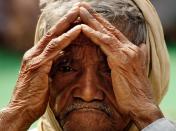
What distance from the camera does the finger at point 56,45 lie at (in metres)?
4.23

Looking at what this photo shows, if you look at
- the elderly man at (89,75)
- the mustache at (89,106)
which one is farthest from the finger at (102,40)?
the mustache at (89,106)

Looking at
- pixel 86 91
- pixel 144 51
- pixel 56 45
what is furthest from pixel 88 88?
pixel 144 51

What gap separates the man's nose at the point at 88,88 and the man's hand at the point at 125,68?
0.09 metres

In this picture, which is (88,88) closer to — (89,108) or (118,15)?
(89,108)

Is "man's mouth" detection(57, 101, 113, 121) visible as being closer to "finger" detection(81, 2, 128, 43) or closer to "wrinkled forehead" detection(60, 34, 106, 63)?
"wrinkled forehead" detection(60, 34, 106, 63)

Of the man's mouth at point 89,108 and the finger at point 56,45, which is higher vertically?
the finger at point 56,45

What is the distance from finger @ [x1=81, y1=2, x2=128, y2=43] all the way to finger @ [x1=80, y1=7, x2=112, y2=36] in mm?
20

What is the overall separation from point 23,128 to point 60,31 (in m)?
0.57

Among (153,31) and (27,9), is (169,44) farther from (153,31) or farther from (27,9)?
(153,31)

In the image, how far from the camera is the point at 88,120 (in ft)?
14.0

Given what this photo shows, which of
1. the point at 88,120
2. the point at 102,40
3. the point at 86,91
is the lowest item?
the point at 88,120

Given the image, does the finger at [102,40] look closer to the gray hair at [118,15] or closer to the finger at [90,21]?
the finger at [90,21]

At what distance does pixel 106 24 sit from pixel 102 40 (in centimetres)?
11

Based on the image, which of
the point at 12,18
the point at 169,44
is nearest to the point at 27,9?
the point at 12,18
